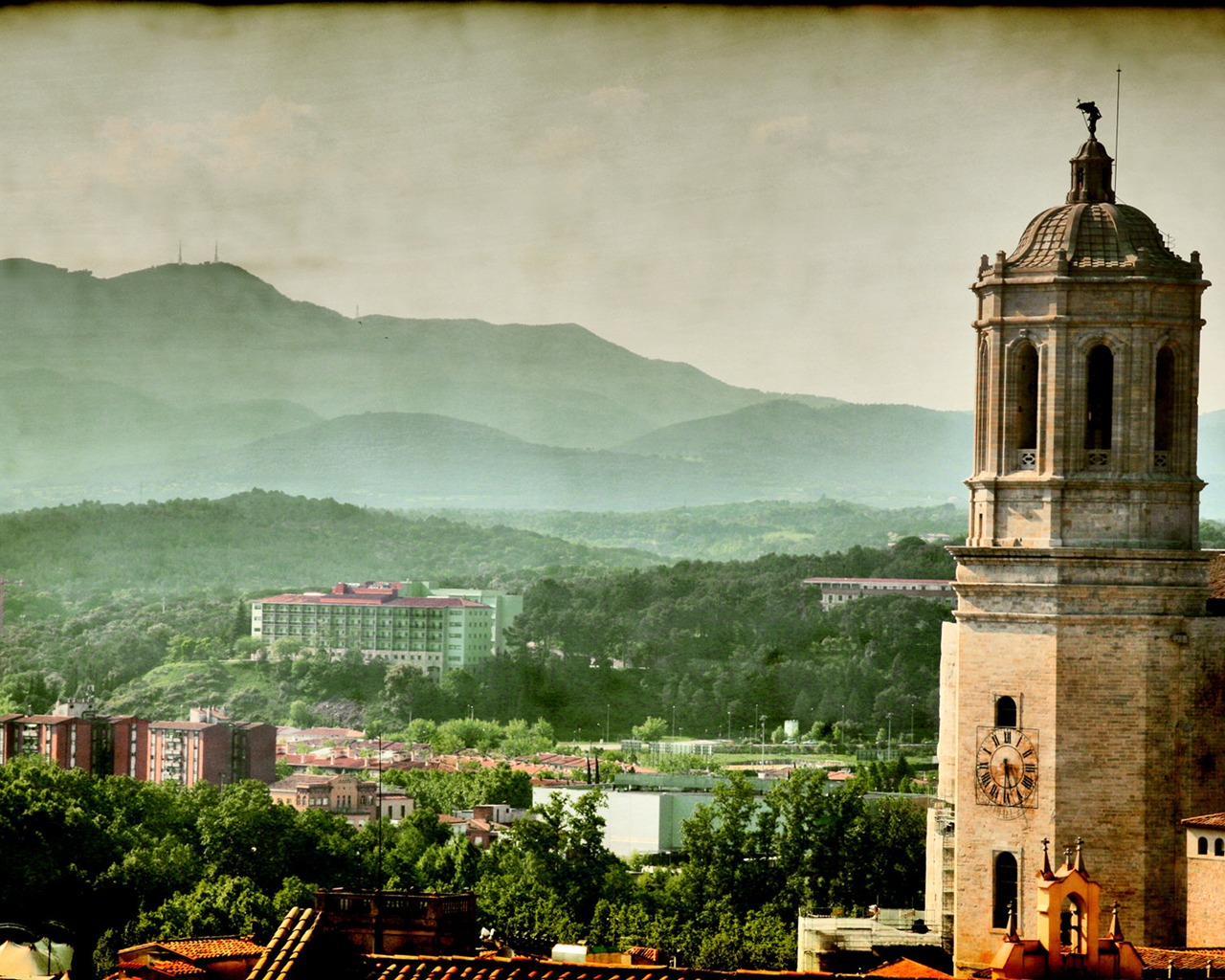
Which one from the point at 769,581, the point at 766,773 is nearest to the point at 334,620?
the point at 769,581

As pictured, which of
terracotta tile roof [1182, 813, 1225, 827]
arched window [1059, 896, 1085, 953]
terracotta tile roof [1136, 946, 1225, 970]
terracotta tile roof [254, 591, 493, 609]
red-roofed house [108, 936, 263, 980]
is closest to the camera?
arched window [1059, 896, 1085, 953]

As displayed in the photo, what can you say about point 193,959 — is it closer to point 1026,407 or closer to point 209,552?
point 1026,407

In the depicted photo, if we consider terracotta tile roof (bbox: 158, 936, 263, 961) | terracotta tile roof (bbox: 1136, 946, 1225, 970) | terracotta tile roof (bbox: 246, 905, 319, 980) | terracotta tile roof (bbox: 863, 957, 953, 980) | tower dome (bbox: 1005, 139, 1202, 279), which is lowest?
terracotta tile roof (bbox: 158, 936, 263, 961)

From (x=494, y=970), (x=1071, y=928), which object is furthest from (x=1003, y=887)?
(x=494, y=970)

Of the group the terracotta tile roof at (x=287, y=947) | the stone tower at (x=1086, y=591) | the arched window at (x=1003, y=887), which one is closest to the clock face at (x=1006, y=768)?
the stone tower at (x=1086, y=591)

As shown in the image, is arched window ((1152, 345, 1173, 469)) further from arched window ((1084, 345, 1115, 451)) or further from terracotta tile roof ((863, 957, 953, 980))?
terracotta tile roof ((863, 957, 953, 980))

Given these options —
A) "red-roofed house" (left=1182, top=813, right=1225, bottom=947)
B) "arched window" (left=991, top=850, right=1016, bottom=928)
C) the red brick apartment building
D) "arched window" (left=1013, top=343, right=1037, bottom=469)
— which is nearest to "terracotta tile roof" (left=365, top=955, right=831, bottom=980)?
"red-roofed house" (left=1182, top=813, right=1225, bottom=947)

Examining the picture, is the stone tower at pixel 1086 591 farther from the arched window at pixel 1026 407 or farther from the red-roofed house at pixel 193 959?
the red-roofed house at pixel 193 959
